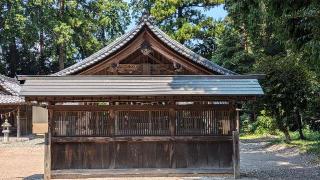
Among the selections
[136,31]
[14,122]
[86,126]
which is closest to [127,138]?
[86,126]

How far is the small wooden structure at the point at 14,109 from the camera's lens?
115 ft

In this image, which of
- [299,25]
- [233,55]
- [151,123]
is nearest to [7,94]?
[233,55]

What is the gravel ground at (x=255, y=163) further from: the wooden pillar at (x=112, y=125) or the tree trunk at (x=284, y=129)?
the wooden pillar at (x=112, y=125)

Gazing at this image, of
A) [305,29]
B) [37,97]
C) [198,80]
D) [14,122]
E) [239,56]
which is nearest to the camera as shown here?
[305,29]

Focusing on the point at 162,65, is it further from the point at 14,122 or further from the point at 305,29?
the point at 14,122

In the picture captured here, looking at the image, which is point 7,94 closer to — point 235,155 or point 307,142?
point 307,142

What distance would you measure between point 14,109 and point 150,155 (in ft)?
79.0

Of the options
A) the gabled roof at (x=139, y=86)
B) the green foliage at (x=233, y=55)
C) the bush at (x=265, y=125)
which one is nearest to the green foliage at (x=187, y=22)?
the green foliage at (x=233, y=55)

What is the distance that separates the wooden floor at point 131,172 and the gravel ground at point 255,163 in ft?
0.85

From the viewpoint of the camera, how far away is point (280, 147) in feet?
78.9

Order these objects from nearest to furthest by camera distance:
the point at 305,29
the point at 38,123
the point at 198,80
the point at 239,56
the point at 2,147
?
the point at 305,29 < the point at 198,80 < the point at 2,147 < the point at 239,56 < the point at 38,123

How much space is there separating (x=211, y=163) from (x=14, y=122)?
27.4 m

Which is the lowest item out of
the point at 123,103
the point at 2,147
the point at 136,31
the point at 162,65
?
the point at 2,147

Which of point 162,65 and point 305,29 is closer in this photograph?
point 305,29
